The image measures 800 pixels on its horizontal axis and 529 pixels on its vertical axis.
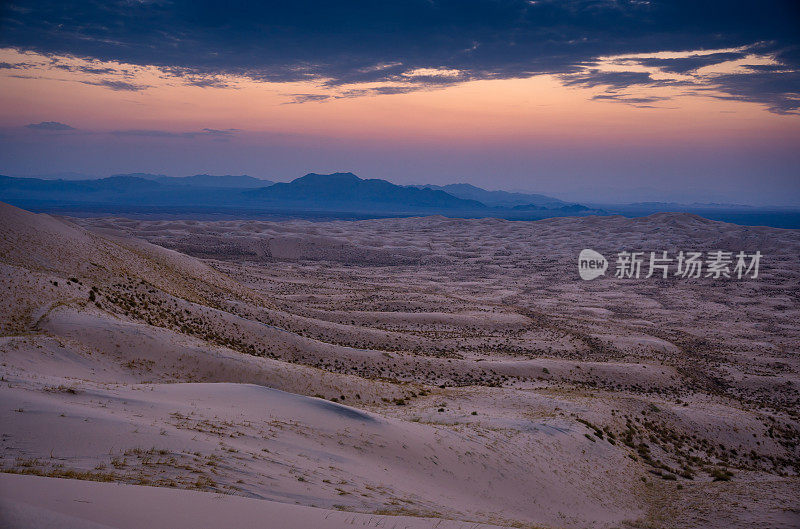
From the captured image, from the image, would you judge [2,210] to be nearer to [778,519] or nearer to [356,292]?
[356,292]

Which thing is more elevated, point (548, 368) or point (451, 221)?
point (451, 221)

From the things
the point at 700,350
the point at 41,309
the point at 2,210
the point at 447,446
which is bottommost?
the point at 700,350

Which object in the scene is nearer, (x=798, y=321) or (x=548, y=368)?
(x=548, y=368)

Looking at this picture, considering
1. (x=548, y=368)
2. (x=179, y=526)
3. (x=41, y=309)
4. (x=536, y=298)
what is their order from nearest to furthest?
(x=179, y=526), (x=41, y=309), (x=548, y=368), (x=536, y=298)

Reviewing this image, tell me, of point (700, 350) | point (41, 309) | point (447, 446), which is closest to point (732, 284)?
point (700, 350)

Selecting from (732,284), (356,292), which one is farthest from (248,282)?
(732,284)

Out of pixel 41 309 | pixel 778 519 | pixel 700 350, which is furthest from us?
pixel 700 350
